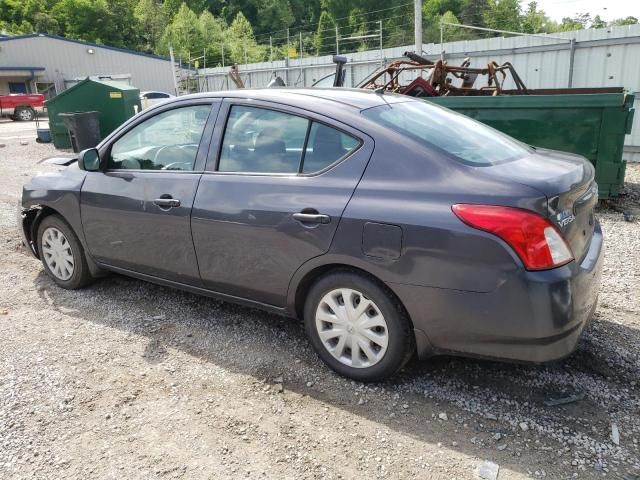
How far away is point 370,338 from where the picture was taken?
9.87 ft

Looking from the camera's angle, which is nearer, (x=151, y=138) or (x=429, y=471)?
(x=429, y=471)

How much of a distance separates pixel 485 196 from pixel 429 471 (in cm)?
131

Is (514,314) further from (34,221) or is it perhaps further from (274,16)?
(274,16)

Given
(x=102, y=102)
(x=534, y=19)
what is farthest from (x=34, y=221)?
A: (x=534, y=19)

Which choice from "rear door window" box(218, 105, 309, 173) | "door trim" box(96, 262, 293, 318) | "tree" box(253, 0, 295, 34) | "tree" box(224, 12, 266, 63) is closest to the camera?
"rear door window" box(218, 105, 309, 173)

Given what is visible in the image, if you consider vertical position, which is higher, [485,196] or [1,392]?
[485,196]

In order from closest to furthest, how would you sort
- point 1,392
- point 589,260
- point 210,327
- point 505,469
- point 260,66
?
point 505,469 < point 589,260 < point 1,392 < point 210,327 < point 260,66

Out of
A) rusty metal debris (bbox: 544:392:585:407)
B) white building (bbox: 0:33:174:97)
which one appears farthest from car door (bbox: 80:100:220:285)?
white building (bbox: 0:33:174:97)

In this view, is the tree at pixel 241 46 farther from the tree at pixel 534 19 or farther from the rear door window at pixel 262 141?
the rear door window at pixel 262 141

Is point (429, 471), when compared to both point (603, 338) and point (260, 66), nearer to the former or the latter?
point (603, 338)

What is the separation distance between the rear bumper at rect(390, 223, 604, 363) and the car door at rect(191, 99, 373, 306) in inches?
25.3

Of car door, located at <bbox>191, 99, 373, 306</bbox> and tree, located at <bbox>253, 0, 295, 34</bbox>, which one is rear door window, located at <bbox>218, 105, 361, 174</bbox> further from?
tree, located at <bbox>253, 0, 295, 34</bbox>

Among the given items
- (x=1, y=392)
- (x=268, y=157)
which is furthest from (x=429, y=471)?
(x=1, y=392)

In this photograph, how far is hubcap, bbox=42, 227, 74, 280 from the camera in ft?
15.0
